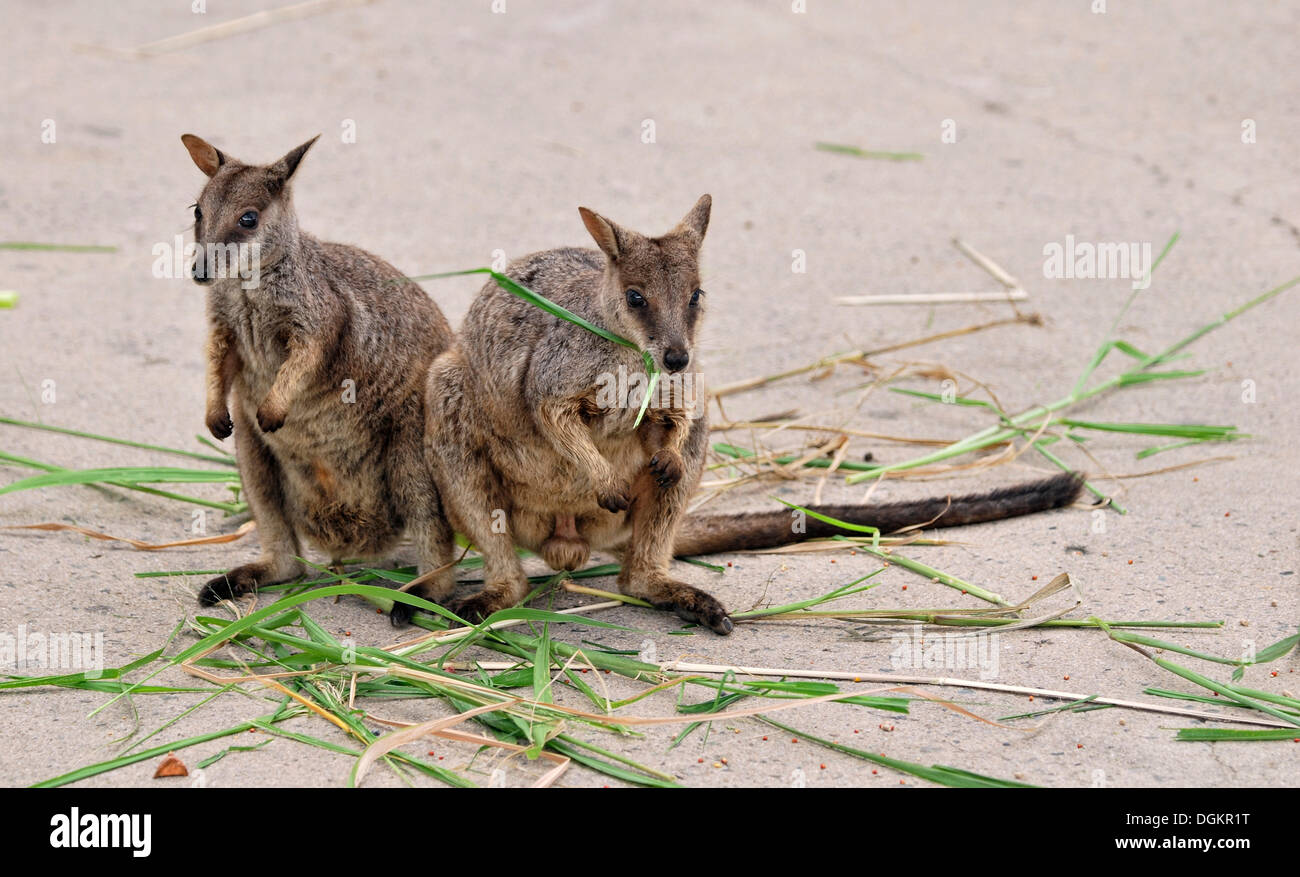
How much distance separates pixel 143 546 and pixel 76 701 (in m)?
1.14

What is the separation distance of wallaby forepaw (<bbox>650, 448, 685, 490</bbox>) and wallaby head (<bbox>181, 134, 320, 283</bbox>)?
1.38 meters

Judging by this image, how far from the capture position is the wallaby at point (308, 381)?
4.34 metres

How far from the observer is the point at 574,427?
4.24 m

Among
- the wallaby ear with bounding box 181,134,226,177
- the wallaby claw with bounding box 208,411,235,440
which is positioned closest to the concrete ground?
the wallaby claw with bounding box 208,411,235,440

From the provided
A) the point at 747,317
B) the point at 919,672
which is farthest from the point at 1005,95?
the point at 919,672

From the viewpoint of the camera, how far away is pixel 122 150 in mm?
8430

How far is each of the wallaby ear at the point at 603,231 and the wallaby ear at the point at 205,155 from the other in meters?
1.28

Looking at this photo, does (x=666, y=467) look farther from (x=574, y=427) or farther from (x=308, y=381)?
(x=308, y=381)

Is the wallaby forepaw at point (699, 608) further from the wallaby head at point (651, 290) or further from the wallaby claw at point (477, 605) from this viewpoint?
the wallaby head at point (651, 290)

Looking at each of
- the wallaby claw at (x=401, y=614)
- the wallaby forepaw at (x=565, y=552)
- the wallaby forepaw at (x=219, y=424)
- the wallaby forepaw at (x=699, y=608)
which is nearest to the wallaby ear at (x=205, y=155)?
the wallaby forepaw at (x=219, y=424)

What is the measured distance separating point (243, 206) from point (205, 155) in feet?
0.95

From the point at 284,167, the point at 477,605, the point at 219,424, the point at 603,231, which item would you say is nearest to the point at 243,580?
the point at 219,424

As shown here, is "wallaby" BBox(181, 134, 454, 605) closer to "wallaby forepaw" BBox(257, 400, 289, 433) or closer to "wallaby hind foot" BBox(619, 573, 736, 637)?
"wallaby forepaw" BBox(257, 400, 289, 433)
